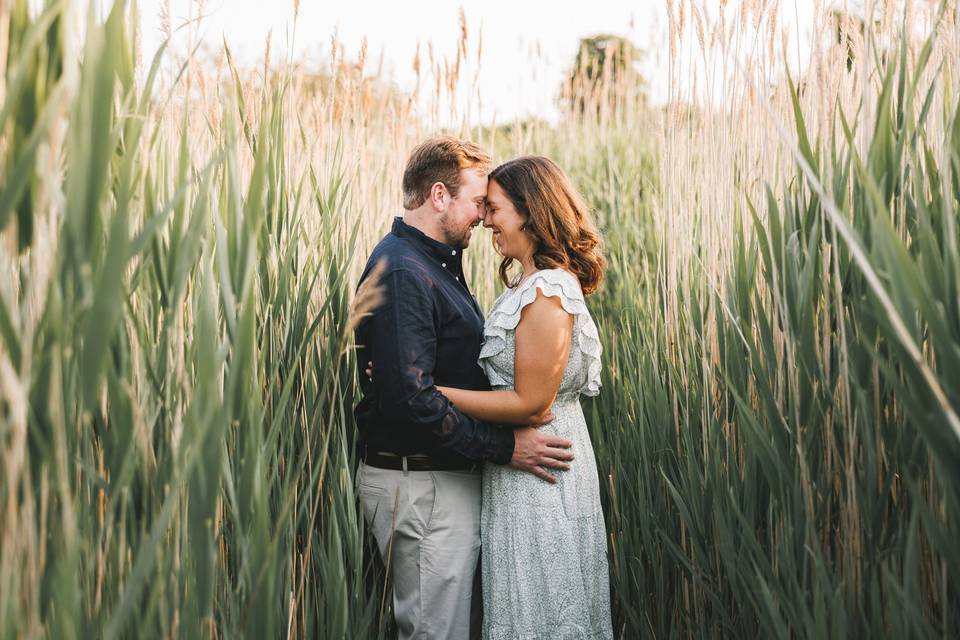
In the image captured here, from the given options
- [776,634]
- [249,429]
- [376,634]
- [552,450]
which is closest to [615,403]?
[552,450]

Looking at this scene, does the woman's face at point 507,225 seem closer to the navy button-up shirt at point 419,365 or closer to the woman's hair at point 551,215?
the woman's hair at point 551,215

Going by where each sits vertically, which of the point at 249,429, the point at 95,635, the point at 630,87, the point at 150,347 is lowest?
the point at 95,635

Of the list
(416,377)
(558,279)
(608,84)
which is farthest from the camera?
(608,84)

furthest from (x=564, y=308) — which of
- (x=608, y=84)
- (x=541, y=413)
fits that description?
(x=608, y=84)

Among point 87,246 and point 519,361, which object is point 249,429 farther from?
point 519,361

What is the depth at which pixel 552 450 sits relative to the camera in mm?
2039

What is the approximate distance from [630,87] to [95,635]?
4572 millimetres

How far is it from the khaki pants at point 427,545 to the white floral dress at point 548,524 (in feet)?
0.22

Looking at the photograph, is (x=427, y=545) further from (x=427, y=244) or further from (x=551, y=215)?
(x=551, y=215)

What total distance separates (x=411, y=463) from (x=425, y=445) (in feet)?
0.29

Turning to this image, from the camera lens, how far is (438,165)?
231 centimetres

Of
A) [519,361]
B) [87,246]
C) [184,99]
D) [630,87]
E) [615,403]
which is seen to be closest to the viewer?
[87,246]

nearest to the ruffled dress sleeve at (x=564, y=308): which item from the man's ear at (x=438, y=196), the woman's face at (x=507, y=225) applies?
the woman's face at (x=507, y=225)

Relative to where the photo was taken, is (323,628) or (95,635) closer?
(95,635)
